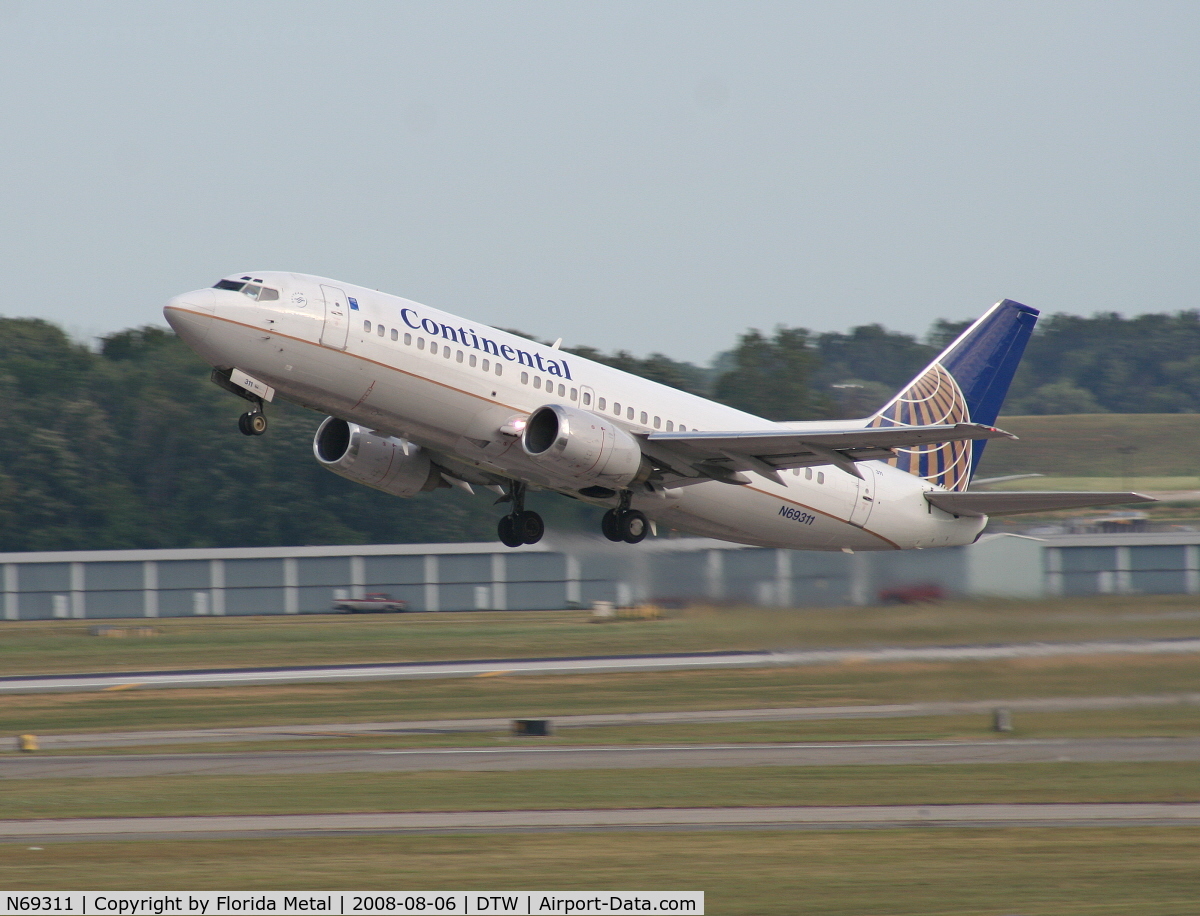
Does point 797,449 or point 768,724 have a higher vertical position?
point 797,449

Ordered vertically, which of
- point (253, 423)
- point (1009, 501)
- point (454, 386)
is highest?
point (454, 386)

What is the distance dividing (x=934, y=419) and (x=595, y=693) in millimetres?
11626

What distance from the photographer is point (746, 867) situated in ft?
53.6

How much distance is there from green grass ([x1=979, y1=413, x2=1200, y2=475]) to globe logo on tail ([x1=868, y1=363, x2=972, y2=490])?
79544 mm

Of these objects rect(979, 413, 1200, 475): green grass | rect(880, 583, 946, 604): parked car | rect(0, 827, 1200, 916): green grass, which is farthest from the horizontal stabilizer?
rect(979, 413, 1200, 475): green grass

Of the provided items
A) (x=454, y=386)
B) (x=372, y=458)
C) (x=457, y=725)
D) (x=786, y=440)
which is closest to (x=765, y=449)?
(x=786, y=440)

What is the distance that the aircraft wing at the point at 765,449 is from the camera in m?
28.5

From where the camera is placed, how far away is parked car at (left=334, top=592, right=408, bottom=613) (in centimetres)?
6731

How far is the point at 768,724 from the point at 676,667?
1219 centimetres

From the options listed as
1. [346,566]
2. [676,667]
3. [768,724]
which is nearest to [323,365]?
[768,724]

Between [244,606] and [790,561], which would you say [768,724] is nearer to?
[790,561]

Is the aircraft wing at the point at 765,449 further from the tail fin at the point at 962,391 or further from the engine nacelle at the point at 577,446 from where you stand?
the tail fin at the point at 962,391

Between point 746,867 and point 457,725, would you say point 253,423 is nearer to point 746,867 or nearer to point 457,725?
point 457,725

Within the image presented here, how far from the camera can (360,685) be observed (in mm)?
38969
